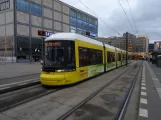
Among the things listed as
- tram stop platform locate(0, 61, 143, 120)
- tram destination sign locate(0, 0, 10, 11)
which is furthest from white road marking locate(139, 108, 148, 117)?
tram destination sign locate(0, 0, 10, 11)

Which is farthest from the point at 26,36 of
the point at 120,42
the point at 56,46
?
the point at 56,46

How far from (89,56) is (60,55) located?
3.49 m

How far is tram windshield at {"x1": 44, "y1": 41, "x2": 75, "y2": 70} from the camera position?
10.1 m

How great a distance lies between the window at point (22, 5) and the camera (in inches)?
1983

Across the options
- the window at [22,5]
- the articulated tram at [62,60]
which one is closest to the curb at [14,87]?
the articulated tram at [62,60]

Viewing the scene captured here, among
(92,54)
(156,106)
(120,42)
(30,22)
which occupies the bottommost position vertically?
(156,106)

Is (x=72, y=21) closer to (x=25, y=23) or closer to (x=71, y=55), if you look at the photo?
(x=25, y=23)

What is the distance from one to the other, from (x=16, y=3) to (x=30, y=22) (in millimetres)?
6532

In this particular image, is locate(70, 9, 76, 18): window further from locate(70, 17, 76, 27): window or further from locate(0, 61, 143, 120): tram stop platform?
locate(0, 61, 143, 120): tram stop platform

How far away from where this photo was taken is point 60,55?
10.2 m

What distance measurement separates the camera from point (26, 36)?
52.9 metres

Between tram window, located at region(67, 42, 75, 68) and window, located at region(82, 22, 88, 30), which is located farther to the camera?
window, located at region(82, 22, 88, 30)

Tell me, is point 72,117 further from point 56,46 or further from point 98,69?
point 98,69

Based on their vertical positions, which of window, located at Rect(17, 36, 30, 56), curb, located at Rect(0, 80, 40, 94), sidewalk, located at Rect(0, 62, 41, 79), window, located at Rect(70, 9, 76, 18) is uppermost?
window, located at Rect(70, 9, 76, 18)
